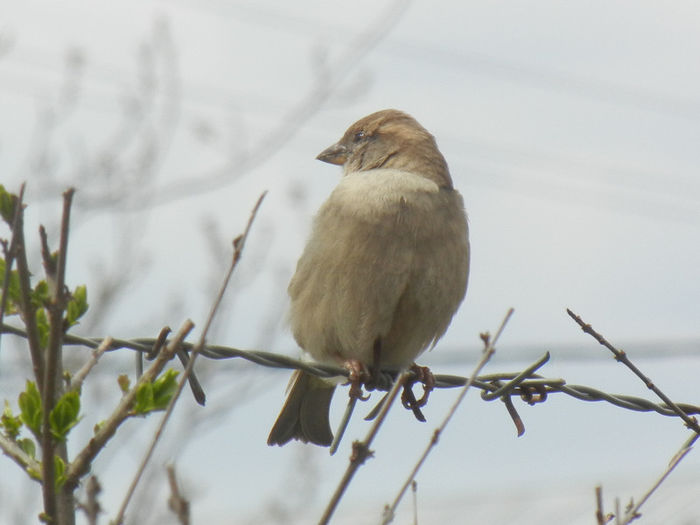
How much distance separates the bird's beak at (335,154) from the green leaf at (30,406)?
4.05 meters

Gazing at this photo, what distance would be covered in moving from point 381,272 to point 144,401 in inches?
102

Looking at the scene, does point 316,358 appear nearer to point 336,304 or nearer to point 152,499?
point 336,304

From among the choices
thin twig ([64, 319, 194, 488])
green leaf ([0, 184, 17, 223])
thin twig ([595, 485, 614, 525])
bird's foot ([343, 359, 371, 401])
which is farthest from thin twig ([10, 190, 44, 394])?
bird's foot ([343, 359, 371, 401])

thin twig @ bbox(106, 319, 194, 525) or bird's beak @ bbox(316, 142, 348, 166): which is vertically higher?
bird's beak @ bbox(316, 142, 348, 166)

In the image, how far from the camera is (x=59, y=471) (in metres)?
1.84

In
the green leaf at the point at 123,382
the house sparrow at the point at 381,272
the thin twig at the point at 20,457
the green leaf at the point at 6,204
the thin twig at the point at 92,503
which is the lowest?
the thin twig at the point at 92,503

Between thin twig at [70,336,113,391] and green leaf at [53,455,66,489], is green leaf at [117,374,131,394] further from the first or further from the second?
green leaf at [53,455,66,489]

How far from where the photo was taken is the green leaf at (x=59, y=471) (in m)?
1.76

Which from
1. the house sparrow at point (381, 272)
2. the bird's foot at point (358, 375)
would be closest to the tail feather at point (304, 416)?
the house sparrow at point (381, 272)

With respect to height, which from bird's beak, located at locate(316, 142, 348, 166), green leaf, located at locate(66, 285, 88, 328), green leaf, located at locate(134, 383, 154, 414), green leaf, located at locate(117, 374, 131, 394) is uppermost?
bird's beak, located at locate(316, 142, 348, 166)

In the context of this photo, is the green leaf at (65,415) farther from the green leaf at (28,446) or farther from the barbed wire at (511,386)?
the barbed wire at (511,386)

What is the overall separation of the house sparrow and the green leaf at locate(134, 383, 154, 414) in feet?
7.85

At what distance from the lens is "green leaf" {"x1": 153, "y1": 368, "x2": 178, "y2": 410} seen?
212 centimetres

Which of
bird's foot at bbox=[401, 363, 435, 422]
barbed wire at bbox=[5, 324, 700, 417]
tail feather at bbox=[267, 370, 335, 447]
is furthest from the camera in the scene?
tail feather at bbox=[267, 370, 335, 447]
